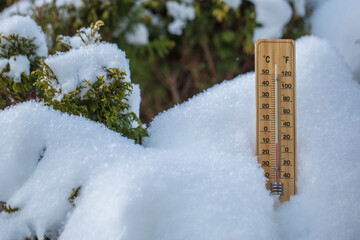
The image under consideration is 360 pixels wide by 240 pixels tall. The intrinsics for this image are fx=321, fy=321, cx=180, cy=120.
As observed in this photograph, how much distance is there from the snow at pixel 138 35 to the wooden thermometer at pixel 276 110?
1.66m

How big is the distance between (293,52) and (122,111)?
0.74 metres

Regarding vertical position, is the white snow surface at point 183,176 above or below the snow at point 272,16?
below

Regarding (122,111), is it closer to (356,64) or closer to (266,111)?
(266,111)

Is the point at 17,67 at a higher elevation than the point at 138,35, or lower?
lower

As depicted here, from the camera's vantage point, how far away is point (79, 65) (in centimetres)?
130

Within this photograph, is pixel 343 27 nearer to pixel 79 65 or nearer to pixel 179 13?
pixel 179 13

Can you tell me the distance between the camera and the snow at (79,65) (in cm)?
127

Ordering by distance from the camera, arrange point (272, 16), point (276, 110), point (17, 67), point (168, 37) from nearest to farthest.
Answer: point (276, 110) → point (17, 67) → point (272, 16) → point (168, 37)

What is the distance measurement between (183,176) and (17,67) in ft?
2.97

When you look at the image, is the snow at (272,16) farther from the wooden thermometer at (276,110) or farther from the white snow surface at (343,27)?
the wooden thermometer at (276,110)

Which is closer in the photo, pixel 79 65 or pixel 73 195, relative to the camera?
pixel 73 195

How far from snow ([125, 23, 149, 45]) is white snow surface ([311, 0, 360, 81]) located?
141 centimetres

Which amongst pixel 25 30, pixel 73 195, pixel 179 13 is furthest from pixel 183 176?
pixel 179 13

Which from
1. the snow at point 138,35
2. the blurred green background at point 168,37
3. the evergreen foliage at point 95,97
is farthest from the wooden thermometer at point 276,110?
the snow at point 138,35
